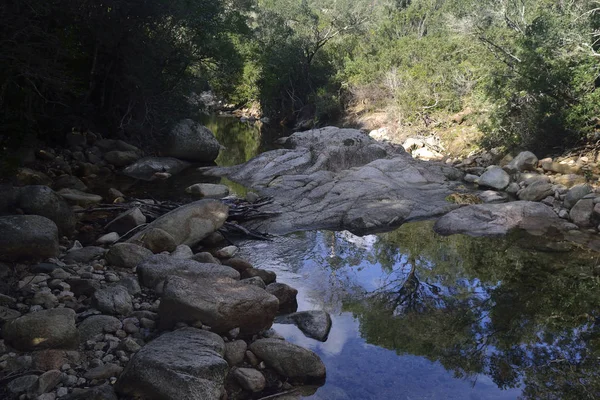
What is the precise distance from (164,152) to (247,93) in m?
19.3

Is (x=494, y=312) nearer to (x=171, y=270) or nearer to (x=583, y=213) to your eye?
(x=171, y=270)

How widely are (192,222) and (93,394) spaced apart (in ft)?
16.3

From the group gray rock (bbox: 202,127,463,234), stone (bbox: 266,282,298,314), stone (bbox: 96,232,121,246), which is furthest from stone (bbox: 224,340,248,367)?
gray rock (bbox: 202,127,463,234)

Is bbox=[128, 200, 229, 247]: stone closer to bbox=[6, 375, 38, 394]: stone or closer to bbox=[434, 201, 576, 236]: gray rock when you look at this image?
bbox=[6, 375, 38, 394]: stone

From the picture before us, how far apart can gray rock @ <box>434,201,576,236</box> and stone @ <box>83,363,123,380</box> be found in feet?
25.0

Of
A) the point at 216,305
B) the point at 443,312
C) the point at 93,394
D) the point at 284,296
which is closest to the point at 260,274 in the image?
the point at 284,296

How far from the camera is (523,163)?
590 inches

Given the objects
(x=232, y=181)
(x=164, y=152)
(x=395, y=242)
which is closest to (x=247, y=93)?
(x=164, y=152)

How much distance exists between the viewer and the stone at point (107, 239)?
28.9ft

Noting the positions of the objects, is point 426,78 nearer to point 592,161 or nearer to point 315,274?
point 592,161

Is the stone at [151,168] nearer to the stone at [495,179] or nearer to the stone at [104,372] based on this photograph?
the stone at [495,179]

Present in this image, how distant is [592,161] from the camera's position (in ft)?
46.8

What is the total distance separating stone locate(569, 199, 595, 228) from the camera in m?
10.9

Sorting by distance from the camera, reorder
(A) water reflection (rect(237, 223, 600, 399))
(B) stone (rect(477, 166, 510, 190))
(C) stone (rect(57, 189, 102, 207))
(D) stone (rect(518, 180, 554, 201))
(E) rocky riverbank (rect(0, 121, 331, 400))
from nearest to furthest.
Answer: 1. (E) rocky riverbank (rect(0, 121, 331, 400))
2. (A) water reflection (rect(237, 223, 600, 399))
3. (C) stone (rect(57, 189, 102, 207))
4. (D) stone (rect(518, 180, 554, 201))
5. (B) stone (rect(477, 166, 510, 190))
